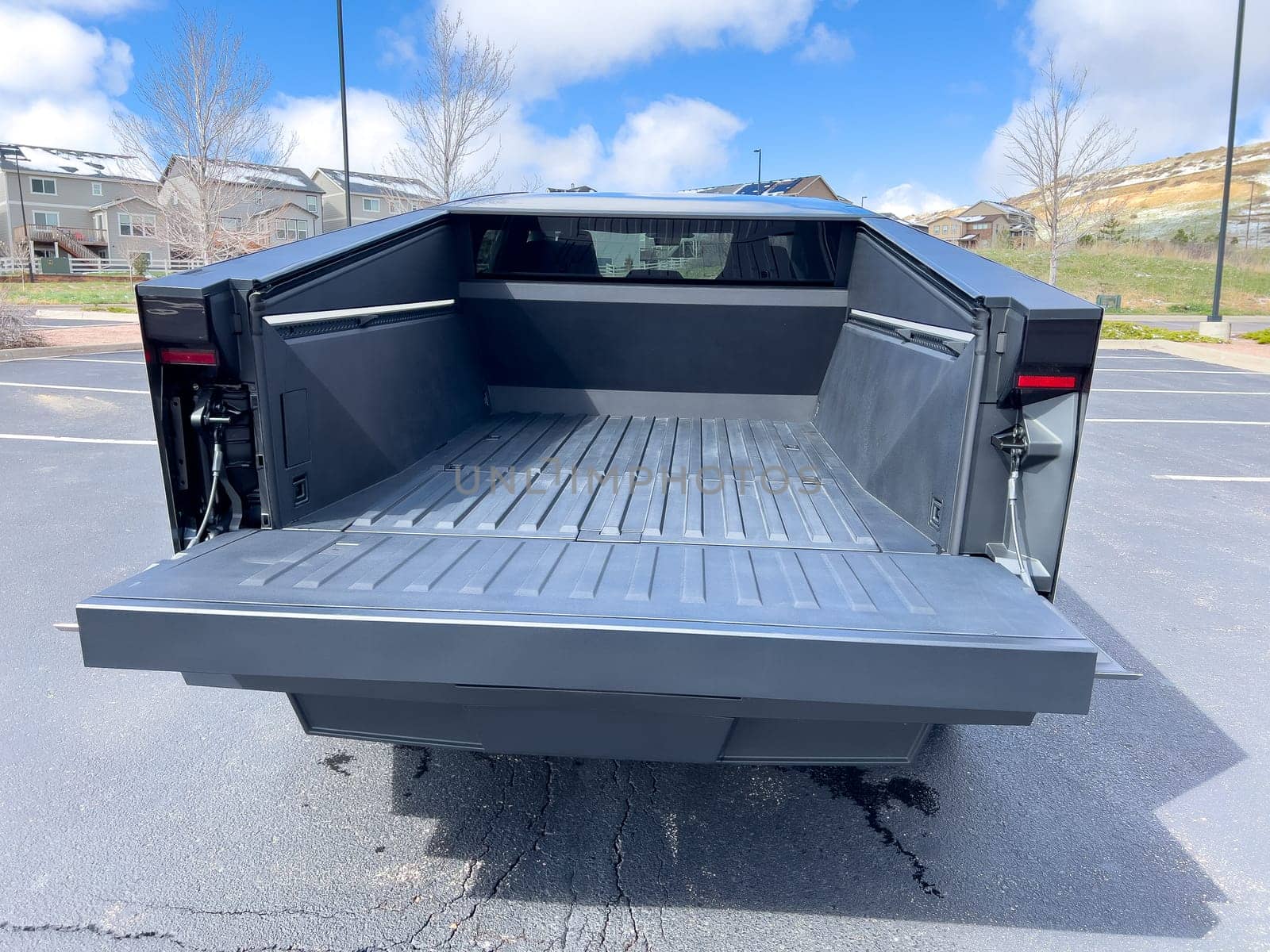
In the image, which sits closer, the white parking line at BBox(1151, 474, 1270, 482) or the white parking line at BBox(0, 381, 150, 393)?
the white parking line at BBox(1151, 474, 1270, 482)

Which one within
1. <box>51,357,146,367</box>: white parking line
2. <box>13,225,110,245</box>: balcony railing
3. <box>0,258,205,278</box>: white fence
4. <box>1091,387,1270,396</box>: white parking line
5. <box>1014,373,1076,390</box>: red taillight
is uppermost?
<box>13,225,110,245</box>: balcony railing

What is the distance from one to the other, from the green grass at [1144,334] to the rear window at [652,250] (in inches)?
645

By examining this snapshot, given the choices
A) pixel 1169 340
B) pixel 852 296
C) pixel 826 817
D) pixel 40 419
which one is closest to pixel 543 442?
pixel 852 296

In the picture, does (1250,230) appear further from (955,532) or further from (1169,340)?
(955,532)

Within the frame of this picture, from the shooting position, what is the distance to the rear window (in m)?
3.90

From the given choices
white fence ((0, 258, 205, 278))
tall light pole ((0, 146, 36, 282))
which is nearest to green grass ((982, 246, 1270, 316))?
white fence ((0, 258, 205, 278))

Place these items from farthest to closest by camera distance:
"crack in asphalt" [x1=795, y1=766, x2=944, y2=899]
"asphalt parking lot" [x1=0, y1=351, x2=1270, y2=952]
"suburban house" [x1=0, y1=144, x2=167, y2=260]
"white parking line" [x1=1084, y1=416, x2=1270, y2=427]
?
Result: "suburban house" [x1=0, y1=144, x2=167, y2=260] → "white parking line" [x1=1084, y1=416, x2=1270, y2=427] → "crack in asphalt" [x1=795, y1=766, x2=944, y2=899] → "asphalt parking lot" [x1=0, y1=351, x2=1270, y2=952]

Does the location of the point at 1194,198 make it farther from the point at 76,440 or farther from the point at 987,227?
the point at 76,440

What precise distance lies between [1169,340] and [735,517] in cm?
1889

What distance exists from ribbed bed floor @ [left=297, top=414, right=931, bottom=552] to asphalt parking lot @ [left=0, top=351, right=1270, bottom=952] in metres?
0.83

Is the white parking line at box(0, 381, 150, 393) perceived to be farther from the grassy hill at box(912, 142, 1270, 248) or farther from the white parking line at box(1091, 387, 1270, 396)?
the grassy hill at box(912, 142, 1270, 248)

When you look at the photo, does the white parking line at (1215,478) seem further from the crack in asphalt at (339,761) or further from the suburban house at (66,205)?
the suburban house at (66,205)

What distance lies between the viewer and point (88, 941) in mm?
1961

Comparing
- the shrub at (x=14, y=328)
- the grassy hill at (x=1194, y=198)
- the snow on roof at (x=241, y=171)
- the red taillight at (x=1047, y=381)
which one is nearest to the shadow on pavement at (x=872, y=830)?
the red taillight at (x=1047, y=381)
